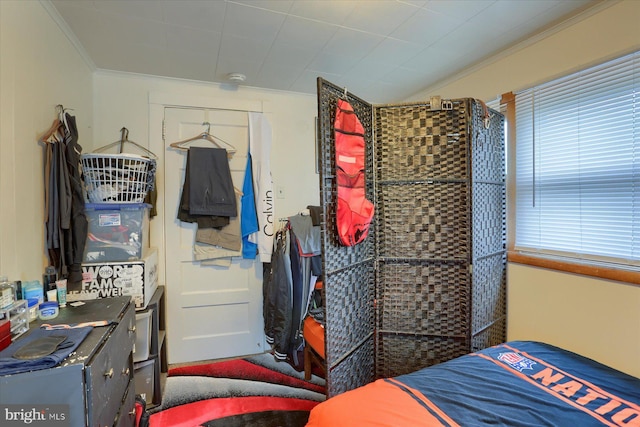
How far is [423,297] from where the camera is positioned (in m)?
1.96

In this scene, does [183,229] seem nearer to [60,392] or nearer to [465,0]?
[60,392]

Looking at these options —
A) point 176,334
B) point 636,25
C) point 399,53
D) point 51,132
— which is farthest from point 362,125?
point 176,334

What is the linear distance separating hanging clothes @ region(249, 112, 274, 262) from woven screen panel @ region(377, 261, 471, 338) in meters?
1.18

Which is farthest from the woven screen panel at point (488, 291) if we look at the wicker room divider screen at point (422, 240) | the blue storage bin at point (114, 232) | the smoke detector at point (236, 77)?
the smoke detector at point (236, 77)

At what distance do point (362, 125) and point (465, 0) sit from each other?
0.81 meters

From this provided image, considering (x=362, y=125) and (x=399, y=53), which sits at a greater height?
(x=399, y=53)

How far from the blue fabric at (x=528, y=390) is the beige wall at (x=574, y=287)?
343 mm

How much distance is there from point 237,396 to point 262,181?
169cm

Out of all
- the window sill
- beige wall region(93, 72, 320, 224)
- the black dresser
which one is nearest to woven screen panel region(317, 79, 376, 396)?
the black dresser

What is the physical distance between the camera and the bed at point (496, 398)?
106cm

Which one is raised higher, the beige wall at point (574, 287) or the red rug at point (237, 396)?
the beige wall at point (574, 287)

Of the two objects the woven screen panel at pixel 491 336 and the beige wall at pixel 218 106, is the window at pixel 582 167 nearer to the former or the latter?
the woven screen panel at pixel 491 336

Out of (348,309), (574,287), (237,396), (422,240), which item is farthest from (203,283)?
(574,287)

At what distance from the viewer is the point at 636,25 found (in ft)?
5.09
